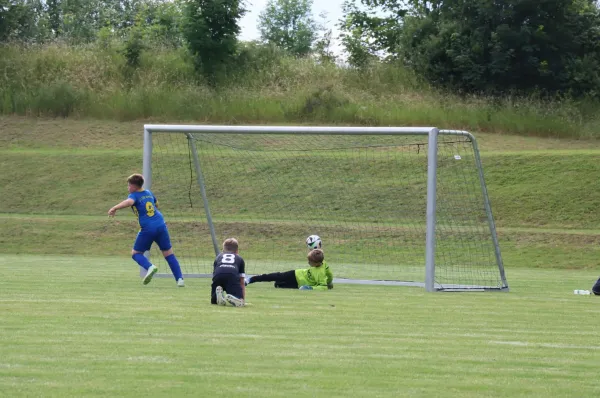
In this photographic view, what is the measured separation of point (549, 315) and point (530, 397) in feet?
20.9

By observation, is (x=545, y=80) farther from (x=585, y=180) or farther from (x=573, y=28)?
(x=585, y=180)

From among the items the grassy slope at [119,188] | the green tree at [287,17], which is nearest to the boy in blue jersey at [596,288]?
the grassy slope at [119,188]

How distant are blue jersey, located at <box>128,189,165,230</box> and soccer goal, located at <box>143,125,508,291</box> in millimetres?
5892

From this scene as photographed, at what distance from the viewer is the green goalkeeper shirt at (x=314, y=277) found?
1836 centimetres

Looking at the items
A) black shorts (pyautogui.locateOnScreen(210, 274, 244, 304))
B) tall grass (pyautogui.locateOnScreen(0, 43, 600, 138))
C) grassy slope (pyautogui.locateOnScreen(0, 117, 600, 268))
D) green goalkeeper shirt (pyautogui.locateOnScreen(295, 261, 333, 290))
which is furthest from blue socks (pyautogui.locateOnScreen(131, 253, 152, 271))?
tall grass (pyautogui.locateOnScreen(0, 43, 600, 138))

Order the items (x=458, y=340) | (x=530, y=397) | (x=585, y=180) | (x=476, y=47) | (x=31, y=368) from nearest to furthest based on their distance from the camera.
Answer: (x=530, y=397), (x=31, y=368), (x=458, y=340), (x=585, y=180), (x=476, y=47)

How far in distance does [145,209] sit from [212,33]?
35101mm

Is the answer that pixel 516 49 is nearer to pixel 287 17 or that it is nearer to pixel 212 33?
pixel 212 33

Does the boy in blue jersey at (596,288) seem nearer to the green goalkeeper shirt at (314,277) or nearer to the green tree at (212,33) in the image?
the green goalkeeper shirt at (314,277)

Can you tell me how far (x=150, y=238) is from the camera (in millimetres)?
17938

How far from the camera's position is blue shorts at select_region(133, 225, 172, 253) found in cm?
1786

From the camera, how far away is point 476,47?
48219mm

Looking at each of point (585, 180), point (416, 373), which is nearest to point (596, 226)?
point (585, 180)

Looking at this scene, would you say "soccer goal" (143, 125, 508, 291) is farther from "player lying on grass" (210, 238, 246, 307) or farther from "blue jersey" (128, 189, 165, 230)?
"player lying on grass" (210, 238, 246, 307)
